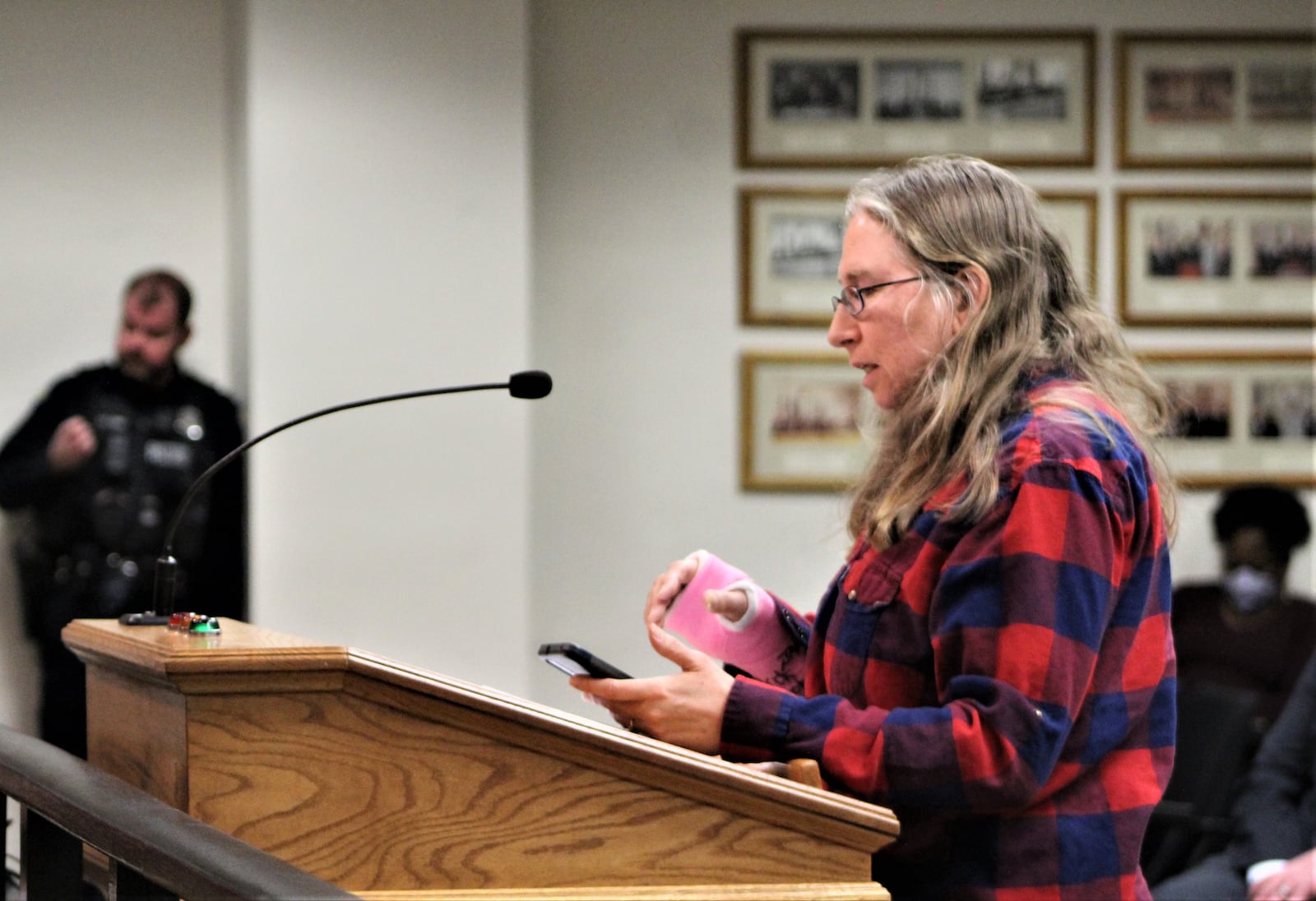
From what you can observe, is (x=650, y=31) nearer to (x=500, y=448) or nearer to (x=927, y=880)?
(x=500, y=448)

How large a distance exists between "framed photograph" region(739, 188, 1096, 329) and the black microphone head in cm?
285

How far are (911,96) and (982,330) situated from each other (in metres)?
3.28

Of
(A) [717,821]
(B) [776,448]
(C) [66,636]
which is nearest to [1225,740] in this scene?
(B) [776,448]

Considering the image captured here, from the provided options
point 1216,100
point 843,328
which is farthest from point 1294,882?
point 1216,100

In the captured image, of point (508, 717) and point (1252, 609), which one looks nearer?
point (508, 717)

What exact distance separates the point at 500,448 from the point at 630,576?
2.19 ft

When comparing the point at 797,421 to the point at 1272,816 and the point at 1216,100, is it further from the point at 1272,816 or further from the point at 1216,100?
the point at 1272,816

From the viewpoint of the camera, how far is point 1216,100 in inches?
185

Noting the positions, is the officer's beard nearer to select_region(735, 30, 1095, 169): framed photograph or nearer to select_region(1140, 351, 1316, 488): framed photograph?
select_region(735, 30, 1095, 169): framed photograph

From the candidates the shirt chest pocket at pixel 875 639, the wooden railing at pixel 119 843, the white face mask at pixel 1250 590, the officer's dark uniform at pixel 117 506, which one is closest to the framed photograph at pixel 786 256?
the white face mask at pixel 1250 590

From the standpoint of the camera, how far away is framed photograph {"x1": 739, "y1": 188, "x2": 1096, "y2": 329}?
458 centimetres

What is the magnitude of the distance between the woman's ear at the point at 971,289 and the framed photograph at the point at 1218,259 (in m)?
3.36

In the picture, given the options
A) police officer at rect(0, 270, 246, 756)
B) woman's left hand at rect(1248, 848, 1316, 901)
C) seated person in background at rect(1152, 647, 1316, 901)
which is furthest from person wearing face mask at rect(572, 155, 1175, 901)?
police officer at rect(0, 270, 246, 756)

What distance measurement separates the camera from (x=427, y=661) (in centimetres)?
416
